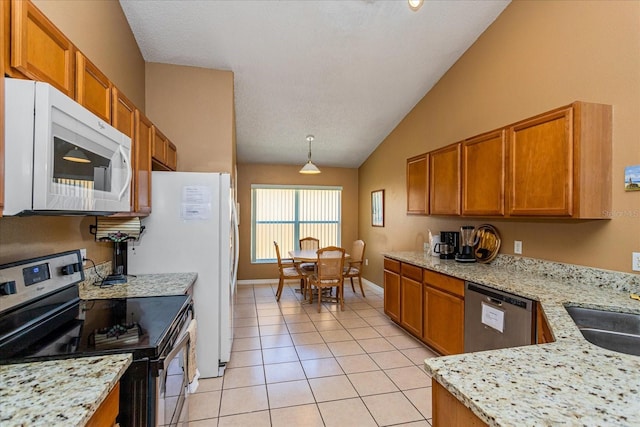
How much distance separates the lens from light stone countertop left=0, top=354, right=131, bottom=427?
75 cm

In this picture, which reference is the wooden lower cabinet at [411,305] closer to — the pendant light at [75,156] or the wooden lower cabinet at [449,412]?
the wooden lower cabinet at [449,412]

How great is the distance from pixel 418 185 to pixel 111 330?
328 centimetres

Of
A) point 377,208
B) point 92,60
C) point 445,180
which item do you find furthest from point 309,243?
point 92,60

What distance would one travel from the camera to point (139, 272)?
2.49 meters

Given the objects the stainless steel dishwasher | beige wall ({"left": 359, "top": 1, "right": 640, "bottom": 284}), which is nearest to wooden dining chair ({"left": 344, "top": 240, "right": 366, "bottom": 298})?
beige wall ({"left": 359, "top": 1, "right": 640, "bottom": 284})

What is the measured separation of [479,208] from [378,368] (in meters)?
1.69

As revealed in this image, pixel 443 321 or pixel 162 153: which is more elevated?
pixel 162 153

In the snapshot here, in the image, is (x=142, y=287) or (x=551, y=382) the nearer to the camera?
(x=551, y=382)

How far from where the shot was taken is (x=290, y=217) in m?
6.22

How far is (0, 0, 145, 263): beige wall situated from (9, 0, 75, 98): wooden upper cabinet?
0.54 meters

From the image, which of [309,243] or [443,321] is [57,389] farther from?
[309,243]

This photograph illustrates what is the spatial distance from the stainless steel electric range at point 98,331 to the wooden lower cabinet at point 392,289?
2484 mm

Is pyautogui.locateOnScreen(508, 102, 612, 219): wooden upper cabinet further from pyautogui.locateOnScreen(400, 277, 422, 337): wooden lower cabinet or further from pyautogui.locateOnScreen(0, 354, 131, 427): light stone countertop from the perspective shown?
pyautogui.locateOnScreen(0, 354, 131, 427): light stone countertop

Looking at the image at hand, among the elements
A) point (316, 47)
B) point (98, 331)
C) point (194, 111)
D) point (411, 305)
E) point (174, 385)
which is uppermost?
point (316, 47)
